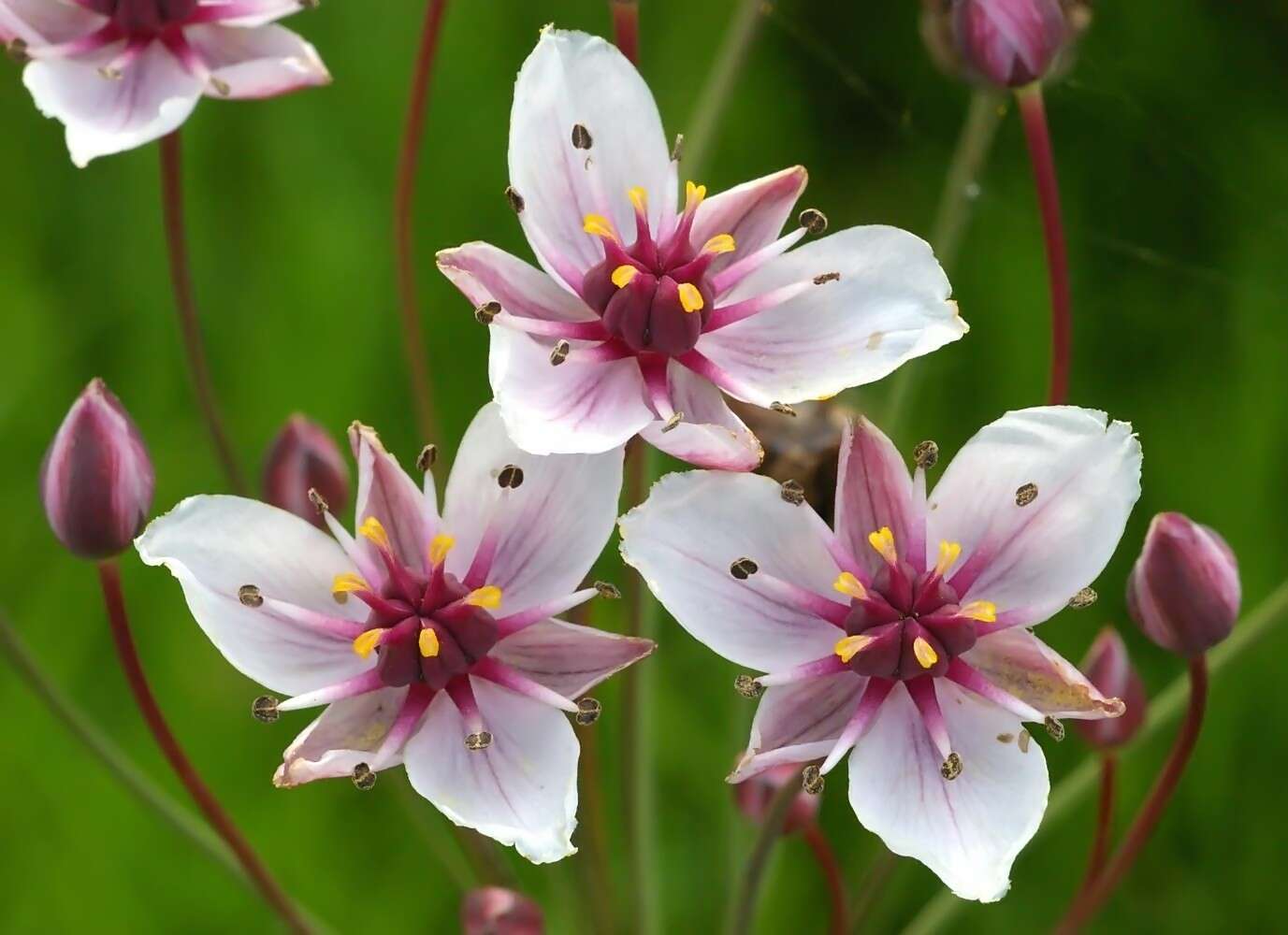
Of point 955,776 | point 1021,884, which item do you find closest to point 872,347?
point 955,776

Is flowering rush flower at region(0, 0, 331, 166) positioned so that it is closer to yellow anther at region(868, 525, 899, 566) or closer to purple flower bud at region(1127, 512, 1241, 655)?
yellow anther at region(868, 525, 899, 566)

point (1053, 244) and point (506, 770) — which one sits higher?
point (1053, 244)

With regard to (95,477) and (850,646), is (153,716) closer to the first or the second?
(95,477)

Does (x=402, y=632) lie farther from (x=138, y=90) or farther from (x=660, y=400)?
(x=138, y=90)

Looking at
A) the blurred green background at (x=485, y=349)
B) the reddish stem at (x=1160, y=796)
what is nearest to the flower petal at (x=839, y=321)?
the reddish stem at (x=1160, y=796)

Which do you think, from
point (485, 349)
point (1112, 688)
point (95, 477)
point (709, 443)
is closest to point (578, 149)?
point (709, 443)

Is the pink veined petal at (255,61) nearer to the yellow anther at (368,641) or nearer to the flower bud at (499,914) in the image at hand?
the yellow anther at (368,641)
